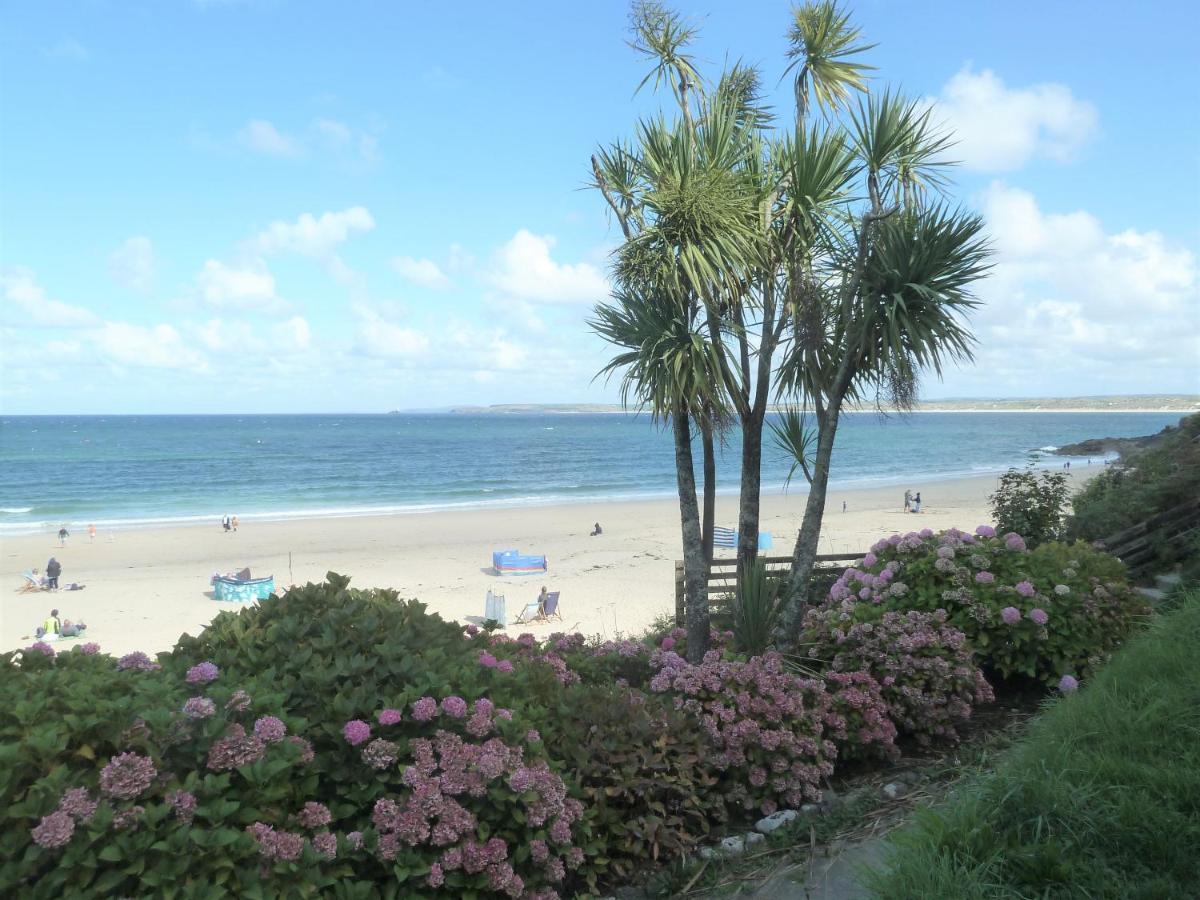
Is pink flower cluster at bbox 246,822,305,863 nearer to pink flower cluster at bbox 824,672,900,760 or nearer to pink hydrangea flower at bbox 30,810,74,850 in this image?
pink hydrangea flower at bbox 30,810,74,850

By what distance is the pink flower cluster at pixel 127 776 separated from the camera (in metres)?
2.30

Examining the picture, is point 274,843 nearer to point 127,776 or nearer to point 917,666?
point 127,776

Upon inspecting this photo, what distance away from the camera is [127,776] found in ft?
7.63

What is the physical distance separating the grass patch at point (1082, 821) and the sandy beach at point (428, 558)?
950 centimetres

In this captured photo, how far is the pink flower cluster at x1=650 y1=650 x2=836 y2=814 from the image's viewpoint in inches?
145

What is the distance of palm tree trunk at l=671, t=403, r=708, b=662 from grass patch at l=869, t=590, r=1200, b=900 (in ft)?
7.31

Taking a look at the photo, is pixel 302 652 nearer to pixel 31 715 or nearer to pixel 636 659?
pixel 31 715

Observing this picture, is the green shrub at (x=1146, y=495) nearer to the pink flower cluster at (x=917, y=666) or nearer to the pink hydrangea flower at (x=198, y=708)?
the pink flower cluster at (x=917, y=666)

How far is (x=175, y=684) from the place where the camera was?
2.97 metres

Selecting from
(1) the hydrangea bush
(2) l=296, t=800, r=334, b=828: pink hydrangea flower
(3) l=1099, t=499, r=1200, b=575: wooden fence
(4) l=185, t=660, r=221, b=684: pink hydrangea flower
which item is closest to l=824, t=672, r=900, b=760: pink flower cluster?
(1) the hydrangea bush

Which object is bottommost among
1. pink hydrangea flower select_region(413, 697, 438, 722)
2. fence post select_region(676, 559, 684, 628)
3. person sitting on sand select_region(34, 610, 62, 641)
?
person sitting on sand select_region(34, 610, 62, 641)

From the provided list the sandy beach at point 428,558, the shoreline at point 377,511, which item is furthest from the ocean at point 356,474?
the sandy beach at point 428,558

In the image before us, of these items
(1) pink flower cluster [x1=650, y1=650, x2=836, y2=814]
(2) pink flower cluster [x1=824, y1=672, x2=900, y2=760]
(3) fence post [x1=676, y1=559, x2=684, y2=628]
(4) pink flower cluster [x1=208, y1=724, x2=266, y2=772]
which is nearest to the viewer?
(4) pink flower cluster [x1=208, y1=724, x2=266, y2=772]

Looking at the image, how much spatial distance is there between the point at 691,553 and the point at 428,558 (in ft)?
64.8
